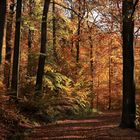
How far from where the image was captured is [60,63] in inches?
1374

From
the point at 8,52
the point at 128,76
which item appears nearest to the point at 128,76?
the point at 128,76

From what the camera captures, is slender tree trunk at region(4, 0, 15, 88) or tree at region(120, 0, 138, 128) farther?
slender tree trunk at region(4, 0, 15, 88)

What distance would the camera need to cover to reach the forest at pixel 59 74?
1692cm

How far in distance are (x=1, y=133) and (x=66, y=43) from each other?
31.0 meters

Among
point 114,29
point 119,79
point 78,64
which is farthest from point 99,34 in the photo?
point 119,79

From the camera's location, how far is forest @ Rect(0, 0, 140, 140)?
1692 cm

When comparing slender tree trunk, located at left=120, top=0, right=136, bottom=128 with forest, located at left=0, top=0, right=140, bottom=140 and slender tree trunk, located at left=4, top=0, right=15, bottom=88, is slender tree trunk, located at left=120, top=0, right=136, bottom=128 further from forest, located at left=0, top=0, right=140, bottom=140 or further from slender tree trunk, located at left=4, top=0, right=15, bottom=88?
slender tree trunk, located at left=4, top=0, right=15, bottom=88

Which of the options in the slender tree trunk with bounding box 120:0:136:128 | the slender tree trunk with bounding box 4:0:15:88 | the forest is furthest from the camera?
the slender tree trunk with bounding box 4:0:15:88

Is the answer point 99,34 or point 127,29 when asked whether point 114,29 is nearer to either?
point 99,34

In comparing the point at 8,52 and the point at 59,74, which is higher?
the point at 8,52

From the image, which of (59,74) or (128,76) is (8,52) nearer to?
(59,74)

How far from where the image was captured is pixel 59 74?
3028 centimetres

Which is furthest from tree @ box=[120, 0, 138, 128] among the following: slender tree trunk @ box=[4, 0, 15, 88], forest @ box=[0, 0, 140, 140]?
slender tree trunk @ box=[4, 0, 15, 88]

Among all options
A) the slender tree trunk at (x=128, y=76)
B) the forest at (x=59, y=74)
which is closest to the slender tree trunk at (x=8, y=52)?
the forest at (x=59, y=74)
